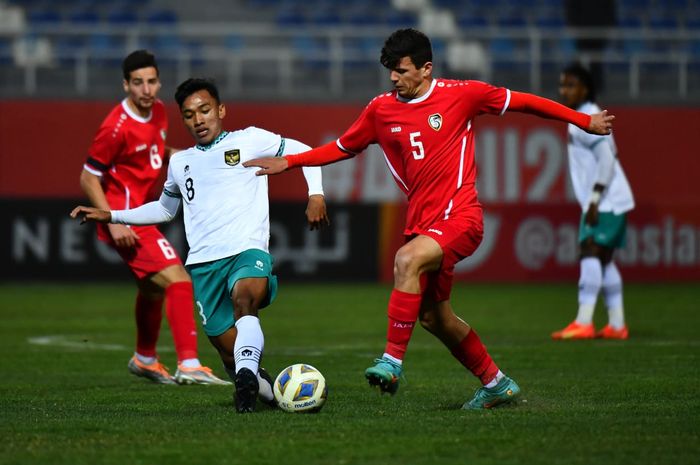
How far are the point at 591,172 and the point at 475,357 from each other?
548 cm

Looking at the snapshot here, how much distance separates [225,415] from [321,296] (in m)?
11.2

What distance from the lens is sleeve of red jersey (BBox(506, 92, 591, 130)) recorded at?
6.99 meters

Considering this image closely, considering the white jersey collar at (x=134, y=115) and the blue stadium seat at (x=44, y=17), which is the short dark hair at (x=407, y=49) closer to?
the white jersey collar at (x=134, y=115)

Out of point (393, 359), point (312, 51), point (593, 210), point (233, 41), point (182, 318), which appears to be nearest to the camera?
point (393, 359)

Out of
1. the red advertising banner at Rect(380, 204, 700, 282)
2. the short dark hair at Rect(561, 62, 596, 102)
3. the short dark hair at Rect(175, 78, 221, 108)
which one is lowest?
the red advertising banner at Rect(380, 204, 700, 282)

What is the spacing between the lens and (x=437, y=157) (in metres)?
6.98

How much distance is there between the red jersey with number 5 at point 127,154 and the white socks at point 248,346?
2.64 meters

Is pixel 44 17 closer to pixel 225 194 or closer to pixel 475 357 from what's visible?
pixel 225 194

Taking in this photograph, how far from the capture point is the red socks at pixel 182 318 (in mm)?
9133

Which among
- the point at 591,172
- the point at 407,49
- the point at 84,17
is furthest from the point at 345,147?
the point at 84,17

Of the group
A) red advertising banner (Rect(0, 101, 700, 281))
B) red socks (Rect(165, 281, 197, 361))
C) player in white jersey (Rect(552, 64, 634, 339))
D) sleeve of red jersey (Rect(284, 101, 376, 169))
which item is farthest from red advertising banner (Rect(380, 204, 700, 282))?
sleeve of red jersey (Rect(284, 101, 376, 169))

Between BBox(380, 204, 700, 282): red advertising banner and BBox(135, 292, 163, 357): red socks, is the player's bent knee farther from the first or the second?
BBox(380, 204, 700, 282): red advertising banner

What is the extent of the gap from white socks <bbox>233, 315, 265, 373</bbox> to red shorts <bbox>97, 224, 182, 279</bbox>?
2.27 metres

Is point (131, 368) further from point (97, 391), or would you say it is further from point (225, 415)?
point (225, 415)
